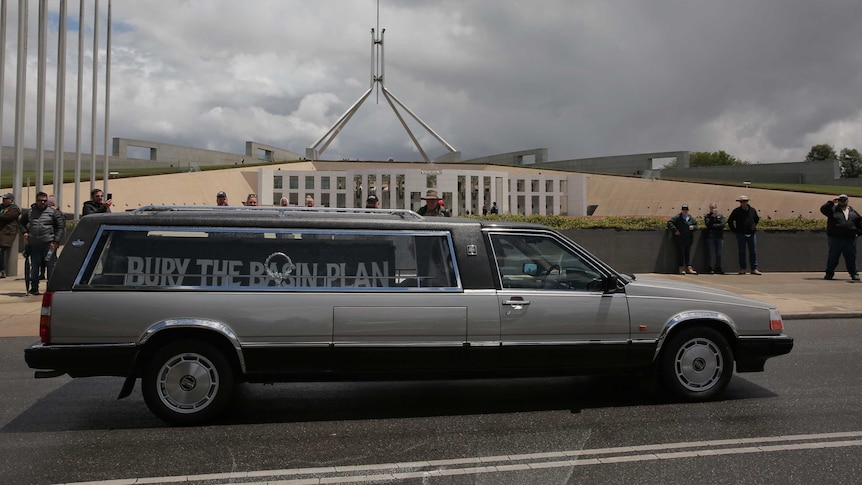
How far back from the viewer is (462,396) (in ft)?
19.7

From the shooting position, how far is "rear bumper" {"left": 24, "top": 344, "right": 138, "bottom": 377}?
16.1 feet

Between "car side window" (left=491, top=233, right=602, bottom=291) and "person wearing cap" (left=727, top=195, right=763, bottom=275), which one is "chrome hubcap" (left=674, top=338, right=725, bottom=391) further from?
"person wearing cap" (left=727, top=195, right=763, bottom=275)

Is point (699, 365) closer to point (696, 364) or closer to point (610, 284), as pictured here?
point (696, 364)

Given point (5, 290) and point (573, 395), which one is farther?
point (5, 290)

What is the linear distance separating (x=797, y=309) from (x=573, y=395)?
6695mm

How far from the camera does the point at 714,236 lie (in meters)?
15.7

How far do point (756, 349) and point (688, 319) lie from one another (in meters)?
0.71

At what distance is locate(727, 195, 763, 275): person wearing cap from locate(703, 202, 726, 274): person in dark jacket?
33cm

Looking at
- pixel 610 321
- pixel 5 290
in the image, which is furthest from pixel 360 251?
pixel 5 290

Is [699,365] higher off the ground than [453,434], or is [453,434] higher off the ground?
[699,365]

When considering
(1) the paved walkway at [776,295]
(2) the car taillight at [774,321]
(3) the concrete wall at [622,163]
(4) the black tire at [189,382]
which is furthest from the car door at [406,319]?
(3) the concrete wall at [622,163]

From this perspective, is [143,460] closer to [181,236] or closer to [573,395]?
[181,236]

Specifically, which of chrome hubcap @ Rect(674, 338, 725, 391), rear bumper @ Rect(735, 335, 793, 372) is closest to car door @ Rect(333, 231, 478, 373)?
chrome hubcap @ Rect(674, 338, 725, 391)

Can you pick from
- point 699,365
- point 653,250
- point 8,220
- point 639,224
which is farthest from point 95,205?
point 653,250
